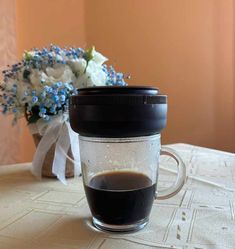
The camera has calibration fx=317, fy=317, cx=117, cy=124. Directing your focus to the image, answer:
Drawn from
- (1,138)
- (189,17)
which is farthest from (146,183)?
(189,17)

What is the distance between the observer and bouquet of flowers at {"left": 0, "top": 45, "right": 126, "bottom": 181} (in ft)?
2.62

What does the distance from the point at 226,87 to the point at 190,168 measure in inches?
48.6

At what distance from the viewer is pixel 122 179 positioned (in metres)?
0.54

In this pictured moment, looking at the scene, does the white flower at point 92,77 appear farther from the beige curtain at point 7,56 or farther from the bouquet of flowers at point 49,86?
the beige curtain at point 7,56

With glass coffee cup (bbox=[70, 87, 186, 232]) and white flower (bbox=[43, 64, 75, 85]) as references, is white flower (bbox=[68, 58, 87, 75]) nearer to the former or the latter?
white flower (bbox=[43, 64, 75, 85])

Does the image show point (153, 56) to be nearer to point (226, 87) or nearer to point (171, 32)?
point (171, 32)

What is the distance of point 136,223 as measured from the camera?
52cm

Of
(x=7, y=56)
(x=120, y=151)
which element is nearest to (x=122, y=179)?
(x=120, y=151)

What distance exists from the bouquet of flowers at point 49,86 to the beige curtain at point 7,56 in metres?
1.00

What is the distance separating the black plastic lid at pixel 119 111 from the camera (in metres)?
0.44

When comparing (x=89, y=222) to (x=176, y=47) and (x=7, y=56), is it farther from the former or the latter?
(x=176, y=47)

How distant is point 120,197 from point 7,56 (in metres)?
1.52

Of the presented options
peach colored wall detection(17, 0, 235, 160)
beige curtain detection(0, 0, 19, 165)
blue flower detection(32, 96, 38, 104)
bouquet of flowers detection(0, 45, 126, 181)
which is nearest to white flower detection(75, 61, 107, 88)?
bouquet of flowers detection(0, 45, 126, 181)

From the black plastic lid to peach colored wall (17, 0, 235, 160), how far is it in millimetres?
1556
